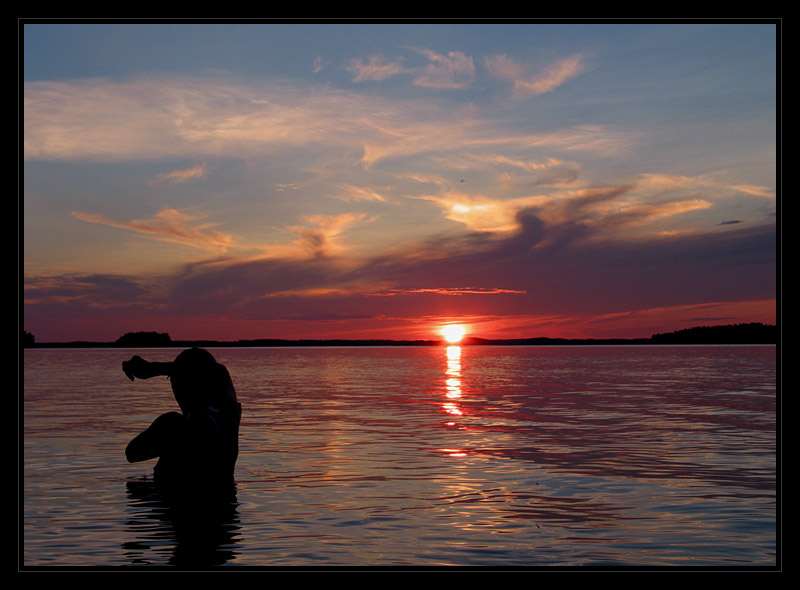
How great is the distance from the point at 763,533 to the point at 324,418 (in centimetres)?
1914

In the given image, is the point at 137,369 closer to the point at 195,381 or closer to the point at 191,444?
the point at 195,381

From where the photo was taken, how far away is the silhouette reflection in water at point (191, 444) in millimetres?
14039

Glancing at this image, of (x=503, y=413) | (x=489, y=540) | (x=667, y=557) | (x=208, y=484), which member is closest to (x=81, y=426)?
(x=208, y=484)

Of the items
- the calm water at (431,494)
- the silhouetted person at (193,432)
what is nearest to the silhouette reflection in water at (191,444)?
the silhouetted person at (193,432)

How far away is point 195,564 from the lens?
33.2 ft

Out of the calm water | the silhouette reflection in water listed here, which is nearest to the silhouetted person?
the silhouette reflection in water

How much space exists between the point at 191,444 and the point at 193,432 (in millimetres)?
328

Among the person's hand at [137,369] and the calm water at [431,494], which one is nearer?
the calm water at [431,494]

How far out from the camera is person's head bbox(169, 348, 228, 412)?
14922 mm

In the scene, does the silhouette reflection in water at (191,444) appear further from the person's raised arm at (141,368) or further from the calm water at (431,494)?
the calm water at (431,494)

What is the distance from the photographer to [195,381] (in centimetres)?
1497

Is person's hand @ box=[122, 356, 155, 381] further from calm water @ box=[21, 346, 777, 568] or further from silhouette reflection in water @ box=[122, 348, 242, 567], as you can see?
calm water @ box=[21, 346, 777, 568]
